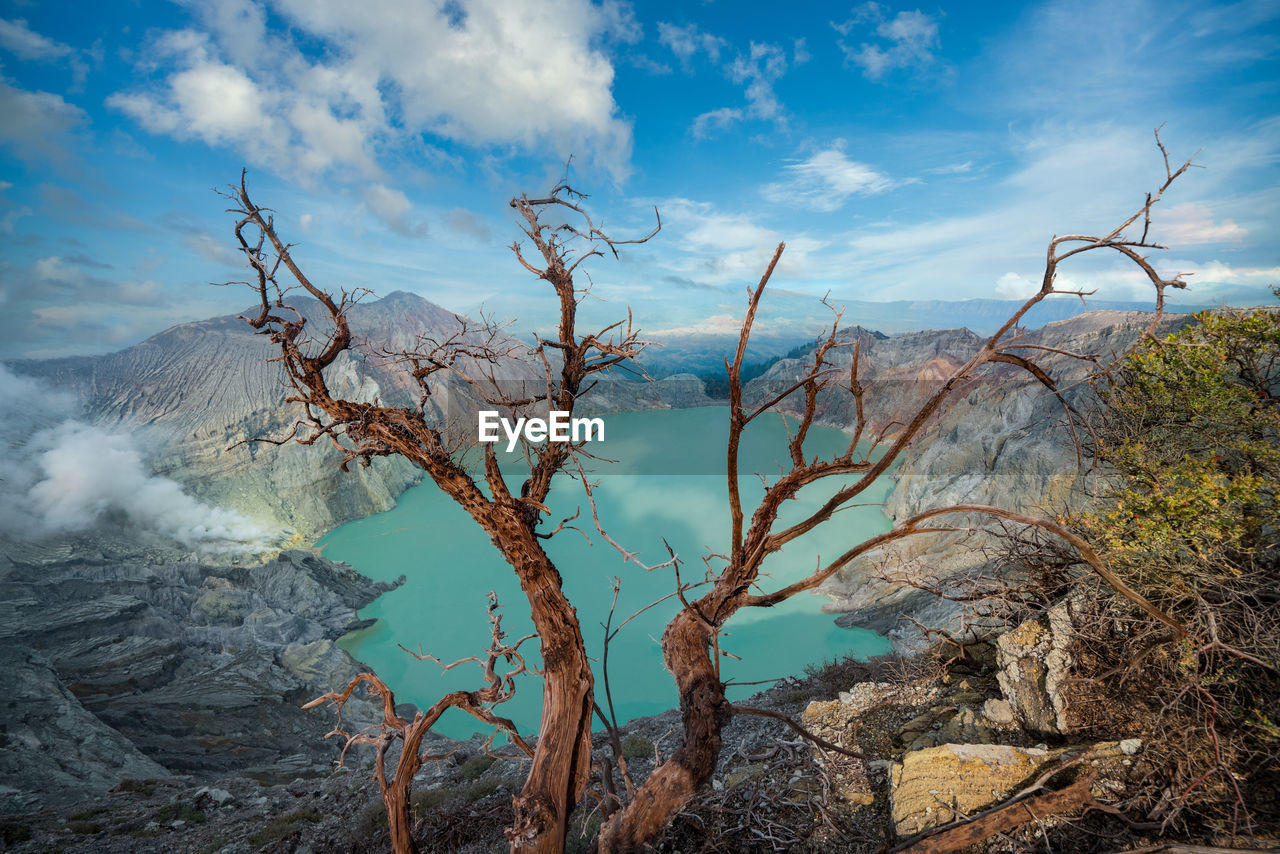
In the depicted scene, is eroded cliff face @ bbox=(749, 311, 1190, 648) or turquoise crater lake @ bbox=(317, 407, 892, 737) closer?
eroded cliff face @ bbox=(749, 311, 1190, 648)

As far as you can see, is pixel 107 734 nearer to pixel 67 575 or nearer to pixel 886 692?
pixel 67 575

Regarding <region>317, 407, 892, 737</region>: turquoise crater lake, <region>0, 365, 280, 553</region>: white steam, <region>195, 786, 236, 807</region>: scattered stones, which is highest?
<region>0, 365, 280, 553</region>: white steam

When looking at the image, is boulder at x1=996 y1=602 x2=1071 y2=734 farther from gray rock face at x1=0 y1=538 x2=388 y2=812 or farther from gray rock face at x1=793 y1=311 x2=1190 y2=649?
gray rock face at x1=0 y1=538 x2=388 y2=812

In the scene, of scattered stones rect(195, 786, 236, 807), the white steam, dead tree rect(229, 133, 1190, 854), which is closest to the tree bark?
dead tree rect(229, 133, 1190, 854)

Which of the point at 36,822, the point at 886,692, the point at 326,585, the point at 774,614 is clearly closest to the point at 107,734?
the point at 36,822

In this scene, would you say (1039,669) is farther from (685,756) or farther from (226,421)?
(226,421)

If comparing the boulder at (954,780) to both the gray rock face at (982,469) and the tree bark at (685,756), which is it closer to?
the tree bark at (685,756)
